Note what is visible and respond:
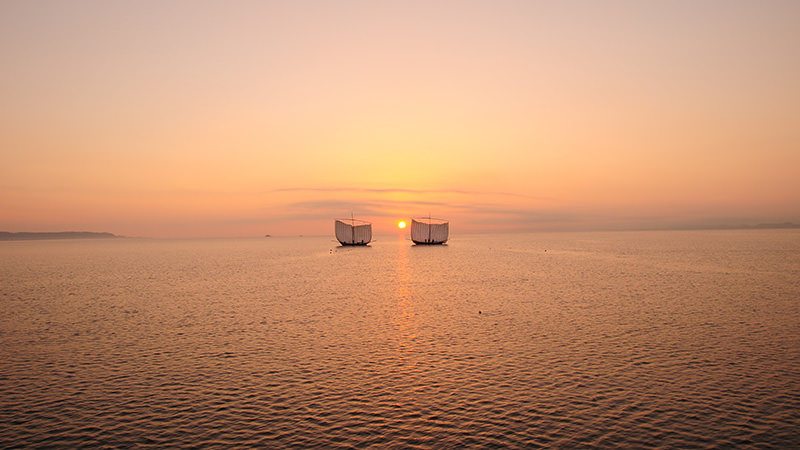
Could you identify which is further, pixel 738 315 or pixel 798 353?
pixel 738 315

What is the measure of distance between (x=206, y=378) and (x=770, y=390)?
24.0m

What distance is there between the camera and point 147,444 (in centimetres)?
1559

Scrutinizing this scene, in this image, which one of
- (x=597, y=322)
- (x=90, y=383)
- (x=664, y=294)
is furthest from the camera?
(x=664, y=294)

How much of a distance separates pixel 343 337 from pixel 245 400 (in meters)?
12.3

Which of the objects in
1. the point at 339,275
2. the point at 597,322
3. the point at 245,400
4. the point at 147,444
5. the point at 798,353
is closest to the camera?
the point at 147,444

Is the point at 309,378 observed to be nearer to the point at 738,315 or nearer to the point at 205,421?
the point at 205,421

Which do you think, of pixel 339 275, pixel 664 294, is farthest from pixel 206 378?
pixel 339 275

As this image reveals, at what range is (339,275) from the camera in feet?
265

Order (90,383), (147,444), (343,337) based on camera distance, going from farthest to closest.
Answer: (343,337)
(90,383)
(147,444)

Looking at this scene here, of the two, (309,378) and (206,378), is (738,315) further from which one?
(206,378)

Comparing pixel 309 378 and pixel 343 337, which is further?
pixel 343 337

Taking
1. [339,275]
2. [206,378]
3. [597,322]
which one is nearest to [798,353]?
[597,322]

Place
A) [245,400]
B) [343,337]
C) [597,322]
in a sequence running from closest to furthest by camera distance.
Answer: [245,400]
[343,337]
[597,322]

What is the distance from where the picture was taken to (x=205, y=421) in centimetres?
1752
